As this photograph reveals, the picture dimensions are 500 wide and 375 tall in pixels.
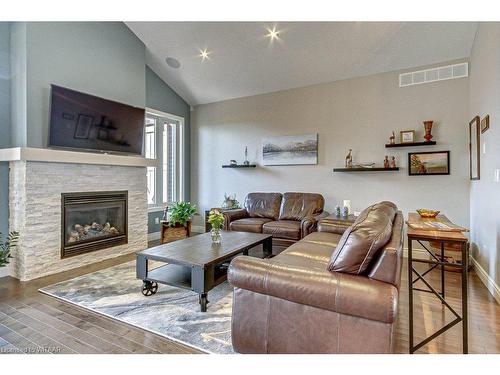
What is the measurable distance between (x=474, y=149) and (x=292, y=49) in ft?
9.01

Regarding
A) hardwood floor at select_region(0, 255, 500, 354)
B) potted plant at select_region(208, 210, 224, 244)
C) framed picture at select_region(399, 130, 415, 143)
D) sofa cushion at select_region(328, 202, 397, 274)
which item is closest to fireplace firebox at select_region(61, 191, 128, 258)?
hardwood floor at select_region(0, 255, 500, 354)

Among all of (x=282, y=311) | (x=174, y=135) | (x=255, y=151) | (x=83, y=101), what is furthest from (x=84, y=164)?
(x=282, y=311)

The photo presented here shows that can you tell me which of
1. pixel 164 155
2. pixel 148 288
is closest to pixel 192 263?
pixel 148 288

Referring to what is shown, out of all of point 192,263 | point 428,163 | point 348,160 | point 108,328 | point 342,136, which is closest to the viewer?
point 108,328

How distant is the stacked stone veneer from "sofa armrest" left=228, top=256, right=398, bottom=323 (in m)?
2.84

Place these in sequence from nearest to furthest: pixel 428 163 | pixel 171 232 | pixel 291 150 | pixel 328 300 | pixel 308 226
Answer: pixel 328 300, pixel 308 226, pixel 428 163, pixel 171 232, pixel 291 150

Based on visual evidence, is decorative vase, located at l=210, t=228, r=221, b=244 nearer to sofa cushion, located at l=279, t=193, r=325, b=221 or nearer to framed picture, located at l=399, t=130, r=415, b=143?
sofa cushion, located at l=279, t=193, r=325, b=221

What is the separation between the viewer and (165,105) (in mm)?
5555

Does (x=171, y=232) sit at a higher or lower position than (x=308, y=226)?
lower

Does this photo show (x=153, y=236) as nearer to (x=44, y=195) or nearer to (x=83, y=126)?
(x=44, y=195)

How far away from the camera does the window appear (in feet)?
17.7

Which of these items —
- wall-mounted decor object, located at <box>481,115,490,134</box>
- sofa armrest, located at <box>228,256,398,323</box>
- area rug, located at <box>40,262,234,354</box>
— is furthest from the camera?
wall-mounted decor object, located at <box>481,115,490,134</box>

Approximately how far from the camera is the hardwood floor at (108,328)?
1880 mm
